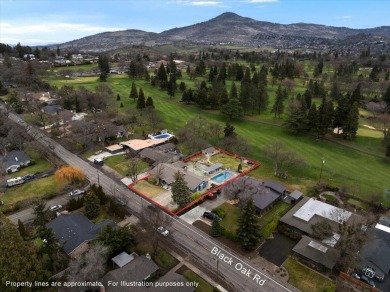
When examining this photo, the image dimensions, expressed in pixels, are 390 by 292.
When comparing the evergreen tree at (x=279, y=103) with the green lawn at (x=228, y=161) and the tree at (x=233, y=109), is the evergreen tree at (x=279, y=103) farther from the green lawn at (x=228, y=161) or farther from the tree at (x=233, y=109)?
the green lawn at (x=228, y=161)

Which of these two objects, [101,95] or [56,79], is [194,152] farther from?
[56,79]

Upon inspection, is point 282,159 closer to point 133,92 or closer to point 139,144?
point 139,144

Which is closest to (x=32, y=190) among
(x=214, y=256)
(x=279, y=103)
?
(x=214, y=256)

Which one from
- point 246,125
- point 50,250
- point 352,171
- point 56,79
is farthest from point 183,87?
point 50,250

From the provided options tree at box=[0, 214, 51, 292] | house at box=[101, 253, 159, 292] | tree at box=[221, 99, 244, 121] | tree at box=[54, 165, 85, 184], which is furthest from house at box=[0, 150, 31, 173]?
tree at box=[221, 99, 244, 121]

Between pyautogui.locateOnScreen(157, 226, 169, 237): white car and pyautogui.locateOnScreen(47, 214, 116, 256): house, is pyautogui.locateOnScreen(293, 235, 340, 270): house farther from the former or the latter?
pyautogui.locateOnScreen(47, 214, 116, 256): house

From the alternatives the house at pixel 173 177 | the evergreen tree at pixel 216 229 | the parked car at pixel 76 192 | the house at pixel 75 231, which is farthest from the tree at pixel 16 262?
the house at pixel 173 177
